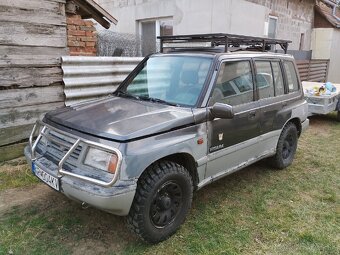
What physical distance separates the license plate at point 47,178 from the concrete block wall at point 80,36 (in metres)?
2.76

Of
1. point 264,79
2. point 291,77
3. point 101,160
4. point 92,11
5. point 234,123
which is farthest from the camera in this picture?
point 92,11

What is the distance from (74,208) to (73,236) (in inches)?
21.0

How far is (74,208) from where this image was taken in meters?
3.71

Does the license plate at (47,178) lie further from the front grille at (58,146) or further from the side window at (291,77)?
the side window at (291,77)

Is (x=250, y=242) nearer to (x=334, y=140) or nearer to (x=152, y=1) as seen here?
(x=334, y=140)

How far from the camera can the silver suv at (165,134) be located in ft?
8.99

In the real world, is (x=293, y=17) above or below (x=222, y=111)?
above

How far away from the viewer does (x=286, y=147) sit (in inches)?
205

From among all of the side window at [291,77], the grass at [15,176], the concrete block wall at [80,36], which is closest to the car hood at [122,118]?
the grass at [15,176]

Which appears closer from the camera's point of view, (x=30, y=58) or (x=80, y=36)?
(x=30, y=58)

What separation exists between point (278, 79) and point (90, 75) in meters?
3.07

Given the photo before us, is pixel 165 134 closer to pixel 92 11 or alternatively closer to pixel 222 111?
pixel 222 111

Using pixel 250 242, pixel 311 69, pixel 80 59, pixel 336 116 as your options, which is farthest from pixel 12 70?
pixel 311 69

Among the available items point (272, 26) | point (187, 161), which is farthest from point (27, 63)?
point (272, 26)
